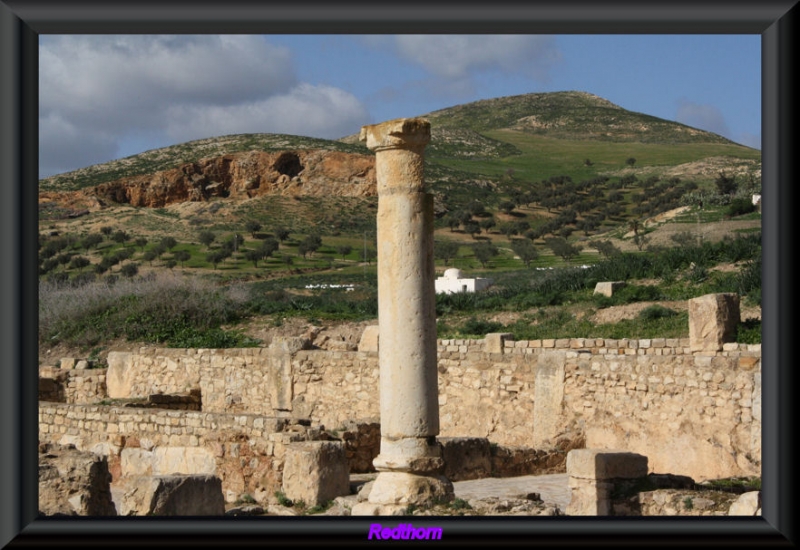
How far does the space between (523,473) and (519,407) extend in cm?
227

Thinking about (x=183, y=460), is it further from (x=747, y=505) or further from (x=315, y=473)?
(x=747, y=505)

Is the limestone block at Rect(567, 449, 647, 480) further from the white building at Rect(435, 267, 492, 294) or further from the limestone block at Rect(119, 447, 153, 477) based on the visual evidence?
the white building at Rect(435, 267, 492, 294)

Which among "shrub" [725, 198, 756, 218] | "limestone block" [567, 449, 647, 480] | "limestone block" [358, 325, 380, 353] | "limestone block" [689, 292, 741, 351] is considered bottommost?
"limestone block" [567, 449, 647, 480]

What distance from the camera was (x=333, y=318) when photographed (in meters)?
25.4

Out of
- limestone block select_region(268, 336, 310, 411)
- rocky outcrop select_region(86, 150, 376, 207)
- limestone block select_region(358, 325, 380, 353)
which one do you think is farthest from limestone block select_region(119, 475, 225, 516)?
rocky outcrop select_region(86, 150, 376, 207)

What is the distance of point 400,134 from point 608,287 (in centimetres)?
1359

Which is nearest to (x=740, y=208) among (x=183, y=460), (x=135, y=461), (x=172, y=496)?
(x=135, y=461)

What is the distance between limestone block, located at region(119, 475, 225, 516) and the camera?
9398 millimetres

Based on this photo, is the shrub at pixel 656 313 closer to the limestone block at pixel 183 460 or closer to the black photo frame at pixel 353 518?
the limestone block at pixel 183 460

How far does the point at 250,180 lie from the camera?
60.4m

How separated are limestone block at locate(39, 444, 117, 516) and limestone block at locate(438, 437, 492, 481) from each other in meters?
3.49

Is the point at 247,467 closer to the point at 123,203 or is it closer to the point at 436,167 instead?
the point at 123,203

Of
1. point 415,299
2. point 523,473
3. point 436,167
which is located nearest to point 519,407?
point 523,473

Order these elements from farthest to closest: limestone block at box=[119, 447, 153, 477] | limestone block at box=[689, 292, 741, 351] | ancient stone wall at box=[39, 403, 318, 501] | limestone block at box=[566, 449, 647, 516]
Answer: limestone block at box=[689, 292, 741, 351] → limestone block at box=[119, 447, 153, 477] → ancient stone wall at box=[39, 403, 318, 501] → limestone block at box=[566, 449, 647, 516]
